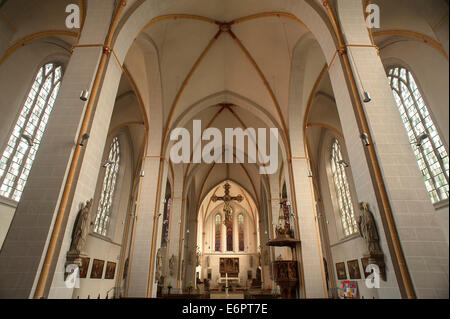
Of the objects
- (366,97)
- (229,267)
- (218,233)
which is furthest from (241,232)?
(366,97)

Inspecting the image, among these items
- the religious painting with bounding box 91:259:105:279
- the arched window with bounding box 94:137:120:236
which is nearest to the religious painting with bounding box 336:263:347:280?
the religious painting with bounding box 91:259:105:279

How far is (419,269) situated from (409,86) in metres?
7.33

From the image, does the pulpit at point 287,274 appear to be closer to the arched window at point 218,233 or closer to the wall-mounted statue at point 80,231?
the wall-mounted statue at point 80,231

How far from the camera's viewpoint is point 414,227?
173 inches

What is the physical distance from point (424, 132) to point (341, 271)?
29.4 feet

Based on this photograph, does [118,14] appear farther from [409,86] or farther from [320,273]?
[320,273]

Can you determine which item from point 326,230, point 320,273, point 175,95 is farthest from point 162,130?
point 326,230

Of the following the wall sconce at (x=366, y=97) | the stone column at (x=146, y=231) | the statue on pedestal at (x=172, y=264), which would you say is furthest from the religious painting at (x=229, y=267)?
the wall sconce at (x=366, y=97)

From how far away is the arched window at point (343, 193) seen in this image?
13609 mm

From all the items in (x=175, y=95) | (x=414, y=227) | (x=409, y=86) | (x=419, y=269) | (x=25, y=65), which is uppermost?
(x=175, y=95)

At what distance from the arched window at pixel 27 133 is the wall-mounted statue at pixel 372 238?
29.3 feet

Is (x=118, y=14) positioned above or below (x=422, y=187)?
above

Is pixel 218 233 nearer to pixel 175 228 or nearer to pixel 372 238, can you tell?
pixel 175 228

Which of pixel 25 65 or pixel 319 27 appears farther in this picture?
pixel 25 65
